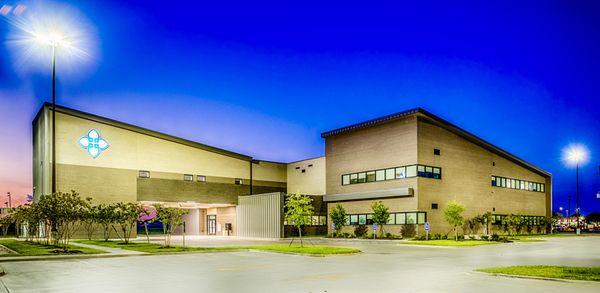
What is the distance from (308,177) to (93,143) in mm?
30037

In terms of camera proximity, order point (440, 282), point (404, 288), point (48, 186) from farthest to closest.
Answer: point (48, 186) → point (440, 282) → point (404, 288)

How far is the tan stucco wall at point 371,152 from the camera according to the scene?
53.4 metres

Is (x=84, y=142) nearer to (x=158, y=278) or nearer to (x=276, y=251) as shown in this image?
(x=276, y=251)

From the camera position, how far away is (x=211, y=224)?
75.4 metres

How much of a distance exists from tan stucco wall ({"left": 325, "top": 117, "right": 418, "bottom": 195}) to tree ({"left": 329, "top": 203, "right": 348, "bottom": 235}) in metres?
3.18

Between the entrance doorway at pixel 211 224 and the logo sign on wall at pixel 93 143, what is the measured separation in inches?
921

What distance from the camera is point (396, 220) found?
53500 mm

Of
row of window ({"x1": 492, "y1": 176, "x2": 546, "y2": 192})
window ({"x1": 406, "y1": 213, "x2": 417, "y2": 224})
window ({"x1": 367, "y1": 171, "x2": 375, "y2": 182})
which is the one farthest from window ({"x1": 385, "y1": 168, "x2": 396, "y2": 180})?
row of window ({"x1": 492, "y1": 176, "x2": 546, "y2": 192})

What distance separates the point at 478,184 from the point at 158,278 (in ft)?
170

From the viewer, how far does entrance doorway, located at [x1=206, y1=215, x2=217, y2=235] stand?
74.0 metres

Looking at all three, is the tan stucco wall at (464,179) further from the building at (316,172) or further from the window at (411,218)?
the window at (411,218)

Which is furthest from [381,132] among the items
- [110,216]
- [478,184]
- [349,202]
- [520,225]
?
[110,216]

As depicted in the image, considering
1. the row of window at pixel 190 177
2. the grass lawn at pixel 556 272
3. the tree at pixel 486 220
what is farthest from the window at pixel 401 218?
the grass lawn at pixel 556 272

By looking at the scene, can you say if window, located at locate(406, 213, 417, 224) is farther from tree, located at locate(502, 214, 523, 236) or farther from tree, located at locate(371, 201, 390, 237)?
tree, located at locate(502, 214, 523, 236)
